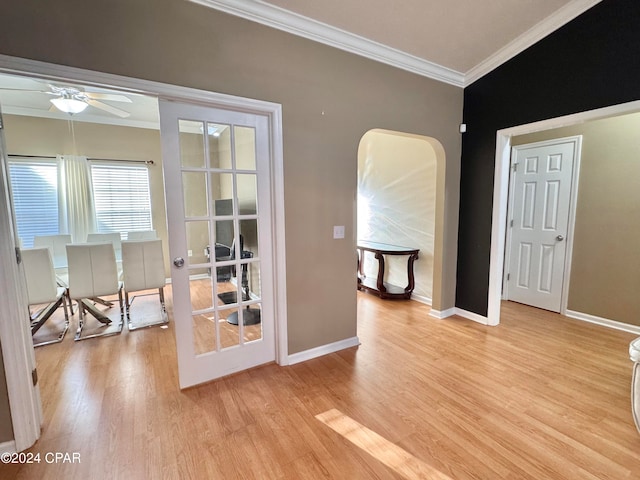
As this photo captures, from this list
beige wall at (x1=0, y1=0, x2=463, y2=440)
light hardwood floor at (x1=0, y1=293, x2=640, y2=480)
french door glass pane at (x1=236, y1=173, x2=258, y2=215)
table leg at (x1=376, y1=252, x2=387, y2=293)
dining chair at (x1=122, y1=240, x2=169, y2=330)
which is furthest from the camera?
table leg at (x1=376, y1=252, x2=387, y2=293)

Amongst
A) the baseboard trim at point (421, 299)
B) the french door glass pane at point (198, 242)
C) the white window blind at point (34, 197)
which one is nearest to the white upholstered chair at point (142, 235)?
the white window blind at point (34, 197)

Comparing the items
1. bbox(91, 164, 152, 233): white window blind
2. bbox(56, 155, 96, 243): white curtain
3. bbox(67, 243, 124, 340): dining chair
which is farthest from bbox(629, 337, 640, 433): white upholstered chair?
bbox(56, 155, 96, 243): white curtain

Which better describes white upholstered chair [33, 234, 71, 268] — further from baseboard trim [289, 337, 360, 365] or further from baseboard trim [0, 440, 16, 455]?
baseboard trim [289, 337, 360, 365]

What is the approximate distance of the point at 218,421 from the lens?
1809mm

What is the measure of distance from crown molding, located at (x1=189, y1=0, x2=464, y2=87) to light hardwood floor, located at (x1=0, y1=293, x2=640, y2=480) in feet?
8.68

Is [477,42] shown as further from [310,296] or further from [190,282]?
[190,282]

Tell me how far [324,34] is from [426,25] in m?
0.87

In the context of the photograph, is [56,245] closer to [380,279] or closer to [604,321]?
[380,279]

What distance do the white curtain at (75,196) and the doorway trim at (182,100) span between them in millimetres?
3470

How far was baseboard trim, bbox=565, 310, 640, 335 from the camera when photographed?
296 cm

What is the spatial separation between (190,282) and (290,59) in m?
1.83

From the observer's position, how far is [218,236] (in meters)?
2.17

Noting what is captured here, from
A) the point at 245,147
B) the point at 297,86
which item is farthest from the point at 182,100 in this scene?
the point at 297,86

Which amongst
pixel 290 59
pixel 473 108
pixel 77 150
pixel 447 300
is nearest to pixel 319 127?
pixel 290 59
